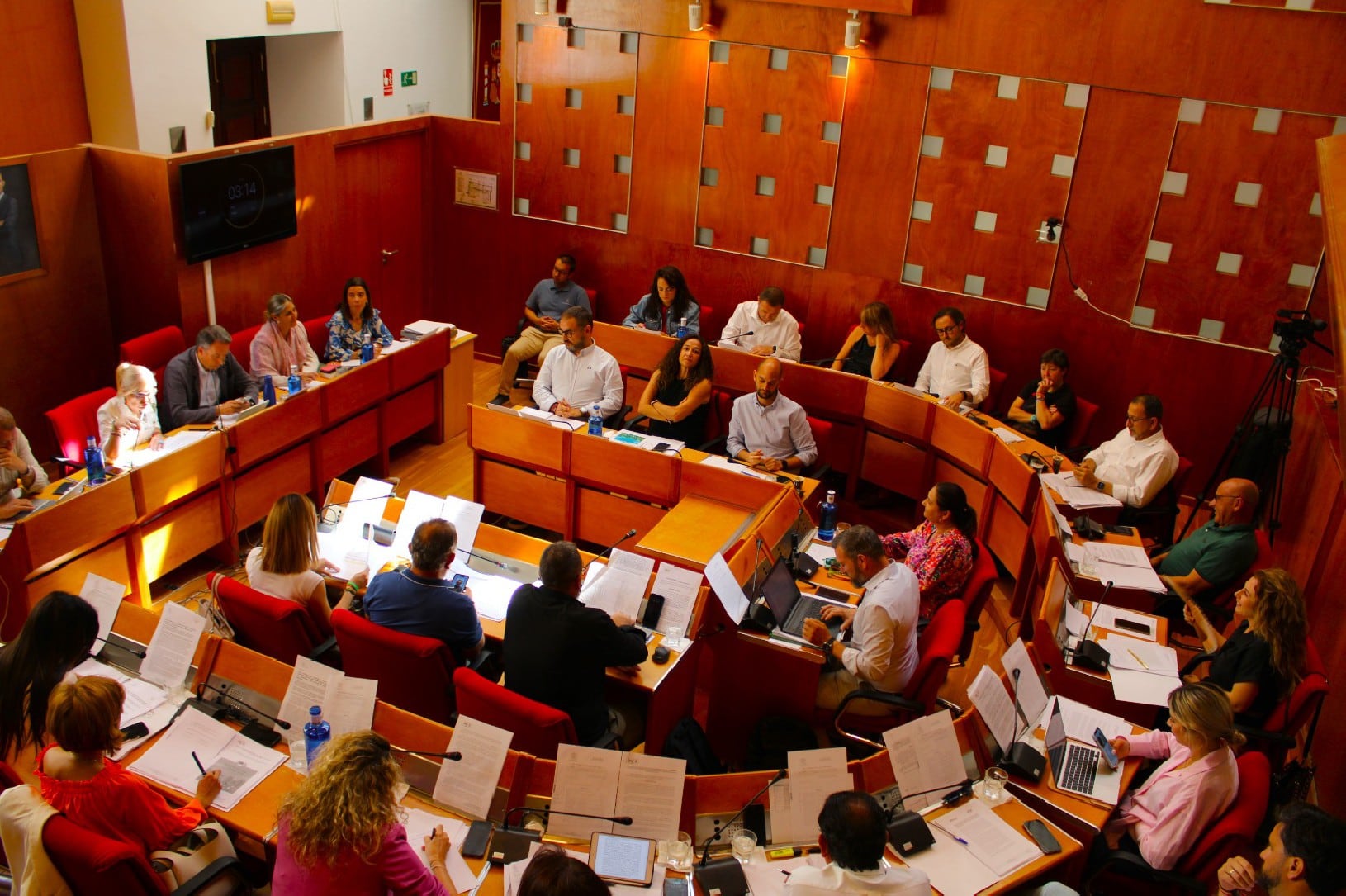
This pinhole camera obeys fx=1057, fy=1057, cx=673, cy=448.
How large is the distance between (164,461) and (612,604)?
249 cm

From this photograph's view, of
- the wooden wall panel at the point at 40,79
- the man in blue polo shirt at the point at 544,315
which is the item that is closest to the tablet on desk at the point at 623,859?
the man in blue polo shirt at the point at 544,315

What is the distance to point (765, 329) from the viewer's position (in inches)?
300

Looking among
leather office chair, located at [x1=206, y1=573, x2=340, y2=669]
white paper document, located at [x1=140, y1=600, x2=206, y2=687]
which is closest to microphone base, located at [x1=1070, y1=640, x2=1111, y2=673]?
leather office chair, located at [x1=206, y1=573, x2=340, y2=669]

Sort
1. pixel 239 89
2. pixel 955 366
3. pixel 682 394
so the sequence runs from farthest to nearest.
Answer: pixel 239 89 < pixel 955 366 < pixel 682 394

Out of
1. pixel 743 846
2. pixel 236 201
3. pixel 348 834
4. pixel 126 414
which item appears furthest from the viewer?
pixel 236 201

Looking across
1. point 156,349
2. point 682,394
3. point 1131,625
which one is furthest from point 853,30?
point 156,349

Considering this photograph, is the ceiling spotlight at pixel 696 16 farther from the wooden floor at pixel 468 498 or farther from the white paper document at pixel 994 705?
the white paper document at pixel 994 705

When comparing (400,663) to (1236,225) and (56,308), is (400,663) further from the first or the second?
(1236,225)

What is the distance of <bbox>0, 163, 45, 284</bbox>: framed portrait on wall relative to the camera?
6070mm

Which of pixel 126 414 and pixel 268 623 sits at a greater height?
pixel 126 414

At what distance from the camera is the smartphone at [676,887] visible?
3033mm

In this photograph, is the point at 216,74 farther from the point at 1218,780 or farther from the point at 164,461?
the point at 1218,780

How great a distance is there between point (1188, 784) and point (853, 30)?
17.4 feet

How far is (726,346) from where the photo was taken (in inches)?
298
